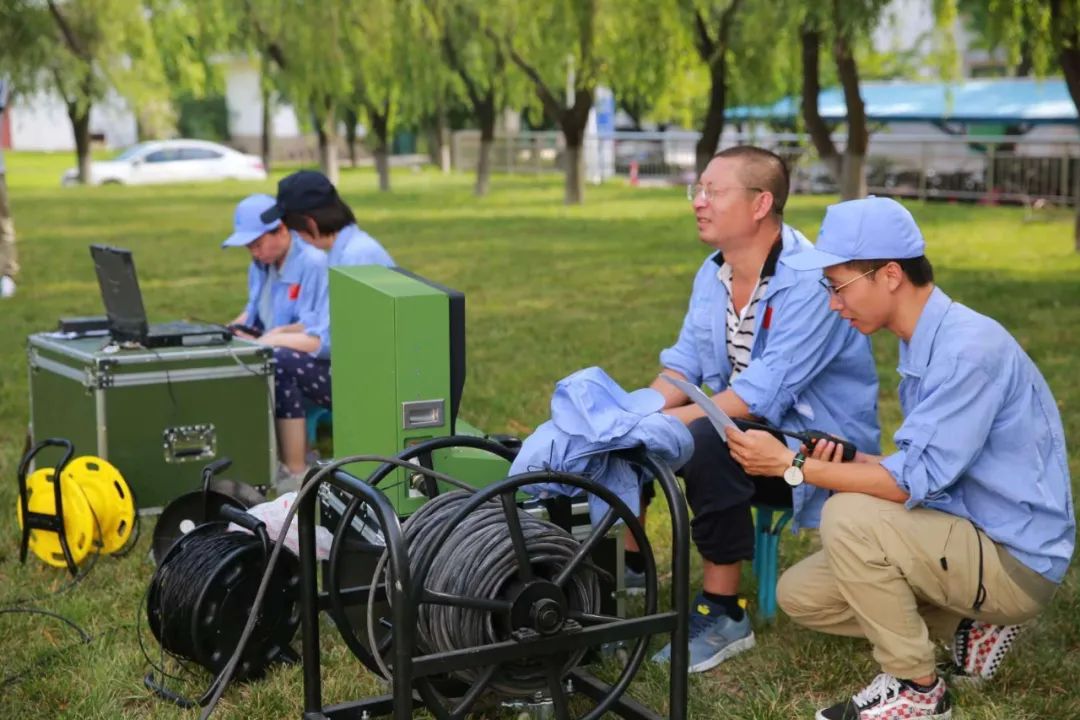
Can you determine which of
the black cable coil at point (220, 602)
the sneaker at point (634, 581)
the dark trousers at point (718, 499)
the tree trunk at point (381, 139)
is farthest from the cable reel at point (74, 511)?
the tree trunk at point (381, 139)

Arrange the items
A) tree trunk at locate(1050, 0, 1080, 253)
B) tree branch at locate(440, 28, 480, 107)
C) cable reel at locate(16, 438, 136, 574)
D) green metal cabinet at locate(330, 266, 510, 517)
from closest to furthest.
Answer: green metal cabinet at locate(330, 266, 510, 517) → cable reel at locate(16, 438, 136, 574) → tree trunk at locate(1050, 0, 1080, 253) → tree branch at locate(440, 28, 480, 107)

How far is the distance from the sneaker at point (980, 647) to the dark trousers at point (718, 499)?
0.65 m

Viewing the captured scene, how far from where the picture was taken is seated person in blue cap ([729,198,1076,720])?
11.0 feet

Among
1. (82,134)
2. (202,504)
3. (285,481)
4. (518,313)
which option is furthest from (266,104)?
(202,504)

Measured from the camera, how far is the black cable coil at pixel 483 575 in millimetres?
3061

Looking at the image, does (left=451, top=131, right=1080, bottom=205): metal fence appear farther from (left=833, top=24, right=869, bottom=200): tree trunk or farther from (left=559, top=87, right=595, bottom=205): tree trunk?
(left=833, top=24, right=869, bottom=200): tree trunk

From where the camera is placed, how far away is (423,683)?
3.05 metres

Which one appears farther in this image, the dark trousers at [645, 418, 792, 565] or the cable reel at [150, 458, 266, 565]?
the cable reel at [150, 458, 266, 565]

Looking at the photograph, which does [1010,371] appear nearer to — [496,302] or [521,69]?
[496,302]

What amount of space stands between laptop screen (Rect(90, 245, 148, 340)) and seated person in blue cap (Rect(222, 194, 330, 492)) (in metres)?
0.56

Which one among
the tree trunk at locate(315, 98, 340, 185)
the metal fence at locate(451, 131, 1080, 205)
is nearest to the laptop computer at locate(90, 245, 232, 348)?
the metal fence at locate(451, 131, 1080, 205)

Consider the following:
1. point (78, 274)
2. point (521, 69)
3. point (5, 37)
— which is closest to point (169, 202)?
point (5, 37)

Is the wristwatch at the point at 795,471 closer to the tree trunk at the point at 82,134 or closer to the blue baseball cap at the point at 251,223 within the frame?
the blue baseball cap at the point at 251,223

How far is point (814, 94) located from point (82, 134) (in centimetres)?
1940
